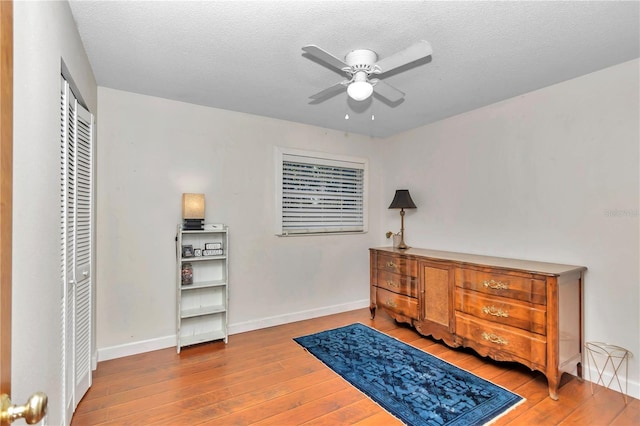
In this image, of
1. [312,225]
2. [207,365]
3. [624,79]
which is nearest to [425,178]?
[312,225]

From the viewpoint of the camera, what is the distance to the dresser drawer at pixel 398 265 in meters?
3.46

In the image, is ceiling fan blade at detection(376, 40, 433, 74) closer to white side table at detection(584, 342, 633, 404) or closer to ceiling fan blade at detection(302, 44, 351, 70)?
ceiling fan blade at detection(302, 44, 351, 70)

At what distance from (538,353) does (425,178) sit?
7.27ft

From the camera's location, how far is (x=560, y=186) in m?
2.78

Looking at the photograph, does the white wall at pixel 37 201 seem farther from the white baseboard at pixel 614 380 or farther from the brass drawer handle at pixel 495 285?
the white baseboard at pixel 614 380

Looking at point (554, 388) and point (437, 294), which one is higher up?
point (437, 294)

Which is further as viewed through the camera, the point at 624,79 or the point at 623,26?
the point at 624,79

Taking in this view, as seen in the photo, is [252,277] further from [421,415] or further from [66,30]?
[66,30]

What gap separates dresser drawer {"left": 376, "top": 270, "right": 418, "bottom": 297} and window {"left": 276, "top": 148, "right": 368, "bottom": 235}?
33.5 inches

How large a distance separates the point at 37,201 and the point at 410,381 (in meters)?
2.56

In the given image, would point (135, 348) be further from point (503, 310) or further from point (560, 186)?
point (560, 186)

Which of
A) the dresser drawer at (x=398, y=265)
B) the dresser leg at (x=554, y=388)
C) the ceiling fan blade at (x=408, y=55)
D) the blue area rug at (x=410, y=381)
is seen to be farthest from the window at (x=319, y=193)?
the dresser leg at (x=554, y=388)

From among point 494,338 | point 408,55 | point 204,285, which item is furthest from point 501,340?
point 204,285

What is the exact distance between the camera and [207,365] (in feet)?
9.21
